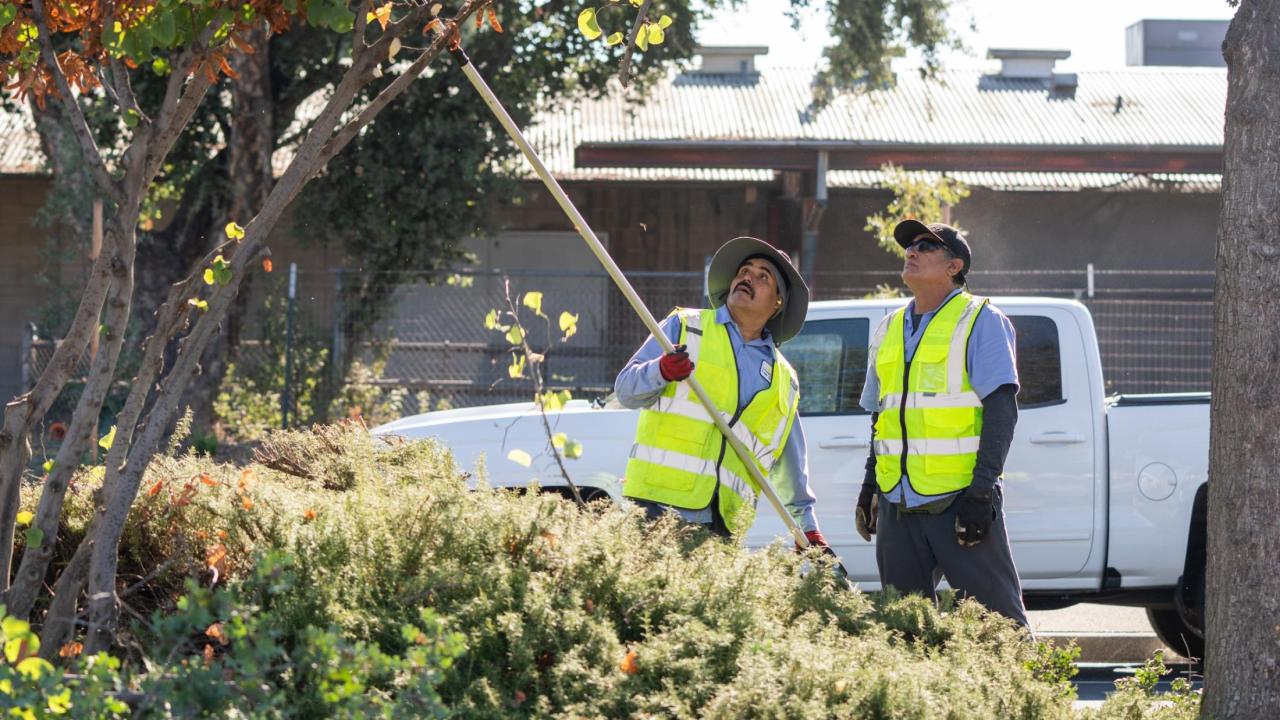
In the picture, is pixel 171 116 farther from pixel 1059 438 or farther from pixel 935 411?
pixel 1059 438

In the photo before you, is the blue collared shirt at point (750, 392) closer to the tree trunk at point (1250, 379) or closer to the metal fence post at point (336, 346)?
the tree trunk at point (1250, 379)

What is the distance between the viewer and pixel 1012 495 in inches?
272

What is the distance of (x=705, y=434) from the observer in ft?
15.7

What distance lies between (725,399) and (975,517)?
940 millimetres

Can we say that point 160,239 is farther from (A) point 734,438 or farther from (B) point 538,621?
(B) point 538,621

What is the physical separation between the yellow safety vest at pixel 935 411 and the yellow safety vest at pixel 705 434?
0.43 m

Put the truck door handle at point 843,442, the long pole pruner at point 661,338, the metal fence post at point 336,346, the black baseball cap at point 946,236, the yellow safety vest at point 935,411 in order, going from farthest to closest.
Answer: the metal fence post at point 336,346, the truck door handle at point 843,442, the black baseball cap at point 946,236, the yellow safety vest at point 935,411, the long pole pruner at point 661,338

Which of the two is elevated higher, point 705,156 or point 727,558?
point 705,156

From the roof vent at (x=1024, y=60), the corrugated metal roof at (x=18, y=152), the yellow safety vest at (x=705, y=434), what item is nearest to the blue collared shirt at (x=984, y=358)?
the yellow safety vest at (x=705, y=434)

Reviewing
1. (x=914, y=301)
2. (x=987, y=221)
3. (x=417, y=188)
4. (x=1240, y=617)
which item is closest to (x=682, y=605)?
(x=1240, y=617)

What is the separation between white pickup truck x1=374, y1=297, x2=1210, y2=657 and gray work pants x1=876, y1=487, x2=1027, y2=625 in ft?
5.67

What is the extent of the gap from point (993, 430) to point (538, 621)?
216 centimetres

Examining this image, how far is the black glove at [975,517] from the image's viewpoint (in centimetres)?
477

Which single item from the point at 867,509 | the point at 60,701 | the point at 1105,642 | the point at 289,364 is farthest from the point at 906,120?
the point at 60,701
